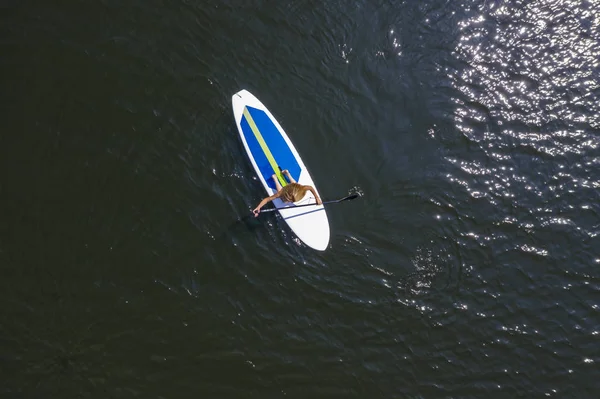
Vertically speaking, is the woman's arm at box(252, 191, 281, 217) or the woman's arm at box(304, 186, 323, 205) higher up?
the woman's arm at box(304, 186, 323, 205)

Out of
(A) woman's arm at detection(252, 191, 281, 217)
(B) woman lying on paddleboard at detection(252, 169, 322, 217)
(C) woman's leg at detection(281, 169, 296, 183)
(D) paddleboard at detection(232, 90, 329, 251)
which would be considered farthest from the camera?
(C) woman's leg at detection(281, 169, 296, 183)

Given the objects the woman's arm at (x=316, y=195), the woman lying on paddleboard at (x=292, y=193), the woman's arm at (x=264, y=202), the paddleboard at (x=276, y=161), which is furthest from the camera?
the paddleboard at (x=276, y=161)

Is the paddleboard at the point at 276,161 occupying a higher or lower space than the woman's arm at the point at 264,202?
higher

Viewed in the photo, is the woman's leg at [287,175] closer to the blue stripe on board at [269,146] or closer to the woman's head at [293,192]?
the blue stripe on board at [269,146]

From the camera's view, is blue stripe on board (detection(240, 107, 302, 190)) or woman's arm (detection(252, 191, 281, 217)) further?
blue stripe on board (detection(240, 107, 302, 190))

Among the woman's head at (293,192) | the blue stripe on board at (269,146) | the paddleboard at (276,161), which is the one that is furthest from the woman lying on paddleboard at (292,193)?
the blue stripe on board at (269,146)

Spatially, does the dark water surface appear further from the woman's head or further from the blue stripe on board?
the woman's head

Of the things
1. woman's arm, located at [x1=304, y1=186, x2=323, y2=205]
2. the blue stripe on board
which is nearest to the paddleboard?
the blue stripe on board

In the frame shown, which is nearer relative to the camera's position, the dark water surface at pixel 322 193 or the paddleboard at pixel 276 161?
the dark water surface at pixel 322 193

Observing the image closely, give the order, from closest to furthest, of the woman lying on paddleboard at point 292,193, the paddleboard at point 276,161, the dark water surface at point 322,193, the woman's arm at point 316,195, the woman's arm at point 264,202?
the dark water surface at point 322,193
the woman's arm at point 264,202
the woman lying on paddleboard at point 292,193
the woman's arm at point 316,195
the paddleboard at point 276,161

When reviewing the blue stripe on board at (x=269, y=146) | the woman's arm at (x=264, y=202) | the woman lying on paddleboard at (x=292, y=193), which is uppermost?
the blue stripe on board at (x=269, y=146)

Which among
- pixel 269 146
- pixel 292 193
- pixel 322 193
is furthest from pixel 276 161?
pixel 322 193
